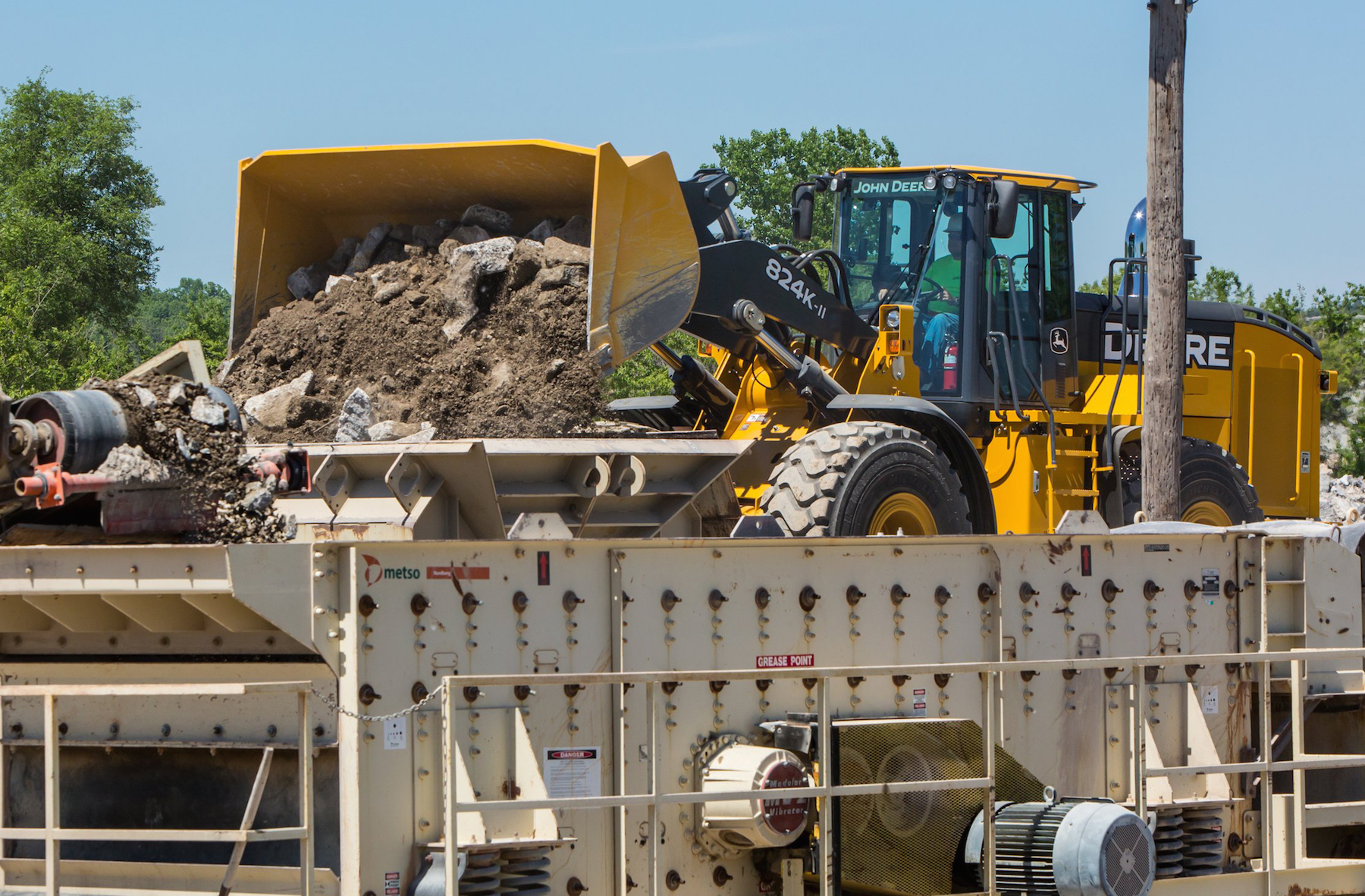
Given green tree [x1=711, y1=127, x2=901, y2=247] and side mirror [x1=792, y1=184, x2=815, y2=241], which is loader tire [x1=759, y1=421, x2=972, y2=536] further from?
green tree [x1=711, y1=127, x2=901, y2=247]

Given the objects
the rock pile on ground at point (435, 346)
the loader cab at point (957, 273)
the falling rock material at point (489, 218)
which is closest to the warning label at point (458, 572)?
the rock pile on ground at point (435, 346)

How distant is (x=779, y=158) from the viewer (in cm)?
6366

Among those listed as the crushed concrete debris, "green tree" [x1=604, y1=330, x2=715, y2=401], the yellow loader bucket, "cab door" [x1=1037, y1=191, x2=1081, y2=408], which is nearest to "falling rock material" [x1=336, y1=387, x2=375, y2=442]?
the yellow loader bucket

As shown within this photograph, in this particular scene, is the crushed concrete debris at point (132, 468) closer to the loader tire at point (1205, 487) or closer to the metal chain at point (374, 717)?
the metal chain at point (374, 717)

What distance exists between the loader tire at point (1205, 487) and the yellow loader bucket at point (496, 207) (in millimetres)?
5169

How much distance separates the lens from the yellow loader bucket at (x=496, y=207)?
27.8ft

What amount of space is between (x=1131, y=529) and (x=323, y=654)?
435 centimetres

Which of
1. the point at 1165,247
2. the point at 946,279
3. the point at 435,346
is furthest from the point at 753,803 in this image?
the point at 1165,247

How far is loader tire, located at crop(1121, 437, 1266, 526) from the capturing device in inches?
486

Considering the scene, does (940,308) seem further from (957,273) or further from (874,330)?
(874,330)

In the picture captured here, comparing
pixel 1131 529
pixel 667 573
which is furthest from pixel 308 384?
pixel 1131 529

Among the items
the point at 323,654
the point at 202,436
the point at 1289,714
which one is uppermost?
the point at 202,436

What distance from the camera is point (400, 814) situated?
19.3ft

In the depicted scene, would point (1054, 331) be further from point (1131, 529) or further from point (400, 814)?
point (400, 814)
